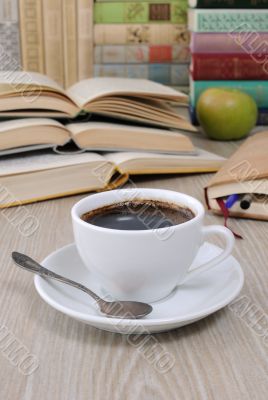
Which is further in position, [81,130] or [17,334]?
[81,130]

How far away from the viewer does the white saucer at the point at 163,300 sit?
51cm

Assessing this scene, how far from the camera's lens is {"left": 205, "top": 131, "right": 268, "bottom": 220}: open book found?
33.4 inches

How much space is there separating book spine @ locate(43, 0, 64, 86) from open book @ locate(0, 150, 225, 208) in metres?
0.79

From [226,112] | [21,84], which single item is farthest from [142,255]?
[226,112]

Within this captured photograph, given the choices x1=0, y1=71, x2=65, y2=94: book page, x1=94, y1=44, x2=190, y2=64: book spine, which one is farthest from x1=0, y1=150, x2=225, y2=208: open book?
x1=94, y1=44, x2=190, y2=64: book spine

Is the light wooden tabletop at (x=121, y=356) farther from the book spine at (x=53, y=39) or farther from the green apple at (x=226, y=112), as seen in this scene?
the book spine at (x=53, y=39)

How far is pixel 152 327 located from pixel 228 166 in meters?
0.44

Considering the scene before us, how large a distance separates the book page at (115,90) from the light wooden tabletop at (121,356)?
1.57 ft

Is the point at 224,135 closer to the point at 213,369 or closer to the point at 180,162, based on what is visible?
the point at 180,162

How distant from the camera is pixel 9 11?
174 cm

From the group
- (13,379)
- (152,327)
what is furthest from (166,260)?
(13,379)

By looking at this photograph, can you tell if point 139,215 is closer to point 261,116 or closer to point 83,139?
point 83,139

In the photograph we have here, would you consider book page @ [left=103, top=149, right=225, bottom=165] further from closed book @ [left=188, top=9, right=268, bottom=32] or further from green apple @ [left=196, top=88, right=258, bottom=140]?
closed book @ [left=188, top=9, right=268, bottom=32]

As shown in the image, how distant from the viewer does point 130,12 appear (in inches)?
64.0
